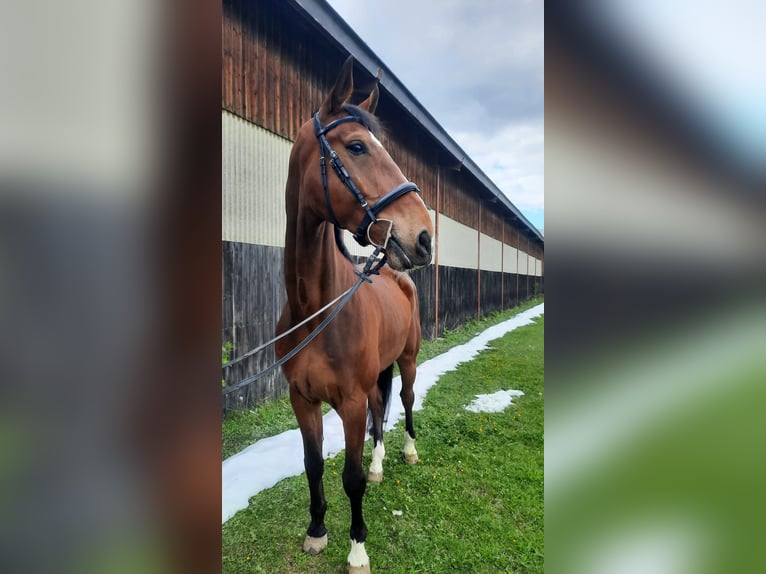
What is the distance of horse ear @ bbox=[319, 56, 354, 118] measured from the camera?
1.14 metres

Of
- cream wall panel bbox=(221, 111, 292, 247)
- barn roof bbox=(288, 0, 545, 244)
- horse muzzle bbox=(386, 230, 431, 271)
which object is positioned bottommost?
horse muzzle bbox=(386, 230, 431, 271)

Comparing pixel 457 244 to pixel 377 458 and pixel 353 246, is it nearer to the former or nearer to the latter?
pixel 353 246

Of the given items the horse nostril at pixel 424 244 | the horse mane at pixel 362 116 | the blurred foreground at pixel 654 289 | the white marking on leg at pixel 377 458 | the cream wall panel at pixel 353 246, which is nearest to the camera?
the blurred foreground at pixel 654 289

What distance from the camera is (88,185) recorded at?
467 millimetres

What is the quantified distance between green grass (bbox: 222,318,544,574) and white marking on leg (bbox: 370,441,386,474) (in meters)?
0.06

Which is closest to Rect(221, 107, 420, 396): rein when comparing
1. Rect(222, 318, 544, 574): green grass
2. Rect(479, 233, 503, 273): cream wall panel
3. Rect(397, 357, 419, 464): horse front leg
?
Rect(222, 318, 544, 574): green grass

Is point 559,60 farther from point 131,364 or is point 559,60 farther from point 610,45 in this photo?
point 131,364

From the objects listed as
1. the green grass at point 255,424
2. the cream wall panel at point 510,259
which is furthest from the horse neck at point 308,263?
the cream wall panel at point 510,259

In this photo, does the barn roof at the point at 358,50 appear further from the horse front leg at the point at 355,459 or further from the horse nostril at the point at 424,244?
the horse front leg at the point at 355,459

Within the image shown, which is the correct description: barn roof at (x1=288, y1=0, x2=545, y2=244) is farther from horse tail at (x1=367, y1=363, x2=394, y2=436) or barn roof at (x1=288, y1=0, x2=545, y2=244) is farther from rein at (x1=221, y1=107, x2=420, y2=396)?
horse tail at (x1=367, y1=363, x2=394, y2=436)

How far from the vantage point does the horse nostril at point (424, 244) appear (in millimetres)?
1128

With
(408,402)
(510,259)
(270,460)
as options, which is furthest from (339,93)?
(510,259)

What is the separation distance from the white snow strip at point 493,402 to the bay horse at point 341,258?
646 millimetres

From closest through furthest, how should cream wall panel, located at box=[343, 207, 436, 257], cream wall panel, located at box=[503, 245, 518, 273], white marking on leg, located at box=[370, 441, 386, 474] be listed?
white marking on leg, located at box=[370, 441, 386, 474] → cream wall panel, located at box=[343, 207, 436, 257] → cream wall panel, located at box=[503, 245, 518, 273]
